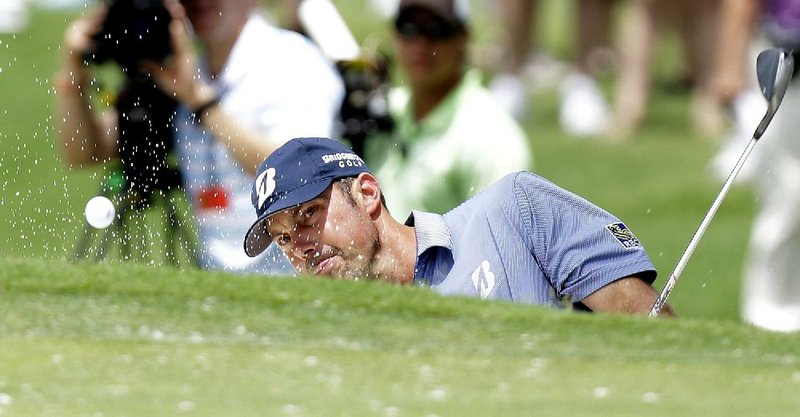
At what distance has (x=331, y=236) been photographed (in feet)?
16.8

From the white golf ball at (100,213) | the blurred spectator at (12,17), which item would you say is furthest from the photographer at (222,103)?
the blurred spectator at (12,17)

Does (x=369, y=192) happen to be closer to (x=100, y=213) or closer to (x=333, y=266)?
(x=333, y=266)

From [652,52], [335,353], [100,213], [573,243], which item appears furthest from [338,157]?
[652,52]

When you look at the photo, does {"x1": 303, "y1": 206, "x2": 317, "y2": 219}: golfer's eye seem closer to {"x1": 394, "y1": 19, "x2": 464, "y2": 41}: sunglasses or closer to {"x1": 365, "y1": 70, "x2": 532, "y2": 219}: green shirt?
{"x1": 365, "y1": 70, "x2": 532, "y2": 219}: green shirt

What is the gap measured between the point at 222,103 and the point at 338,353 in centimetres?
302

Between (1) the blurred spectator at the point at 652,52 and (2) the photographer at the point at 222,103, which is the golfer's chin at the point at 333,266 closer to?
(2) the photographer at the point at 222,103

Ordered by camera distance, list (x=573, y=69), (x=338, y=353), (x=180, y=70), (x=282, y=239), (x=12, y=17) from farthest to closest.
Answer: (x=12, y=17) → (x=573, y=69) → (x=180, y=70) → (x=282, y=239) → (x=338, y=353)

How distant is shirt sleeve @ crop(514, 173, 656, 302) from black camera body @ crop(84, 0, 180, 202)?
7.84 feet

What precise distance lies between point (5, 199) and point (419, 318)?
269 inches

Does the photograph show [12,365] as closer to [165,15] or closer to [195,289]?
[195,289]

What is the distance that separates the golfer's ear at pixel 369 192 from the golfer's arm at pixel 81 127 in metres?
2.22

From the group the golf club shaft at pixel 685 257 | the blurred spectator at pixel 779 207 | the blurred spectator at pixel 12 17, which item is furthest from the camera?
the blurred spectator at pixel 12 17

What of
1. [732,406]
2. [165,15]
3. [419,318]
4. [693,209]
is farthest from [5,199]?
[732,406]

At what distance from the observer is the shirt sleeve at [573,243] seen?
5.02 metres
